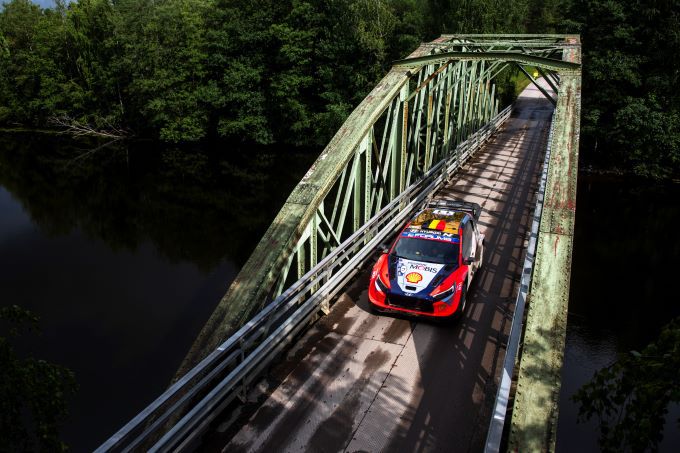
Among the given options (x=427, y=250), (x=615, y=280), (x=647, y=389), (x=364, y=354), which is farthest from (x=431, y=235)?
(x=615, y=280)

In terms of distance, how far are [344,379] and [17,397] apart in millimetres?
5385

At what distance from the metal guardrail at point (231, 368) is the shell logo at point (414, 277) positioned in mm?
1460

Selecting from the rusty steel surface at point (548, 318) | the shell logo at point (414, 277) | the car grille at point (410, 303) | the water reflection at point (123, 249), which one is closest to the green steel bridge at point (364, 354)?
the rusty steel surface at point (548, 318)

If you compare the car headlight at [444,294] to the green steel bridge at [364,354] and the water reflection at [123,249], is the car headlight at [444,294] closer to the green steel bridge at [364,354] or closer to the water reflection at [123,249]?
the green steel bridge at [364,354]

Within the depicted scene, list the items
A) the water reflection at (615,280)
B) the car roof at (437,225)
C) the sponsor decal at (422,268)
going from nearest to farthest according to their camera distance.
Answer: the sponsor decal at (422,268)
the car roof at (437,225)
the water reflection at (615,280)

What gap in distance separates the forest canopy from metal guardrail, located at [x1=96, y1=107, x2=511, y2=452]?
1160 inches

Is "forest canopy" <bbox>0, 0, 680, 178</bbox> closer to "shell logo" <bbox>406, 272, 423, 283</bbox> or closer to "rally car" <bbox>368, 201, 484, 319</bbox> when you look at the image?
"rally car" <bbox>368, 201, 484, 319</bbox>

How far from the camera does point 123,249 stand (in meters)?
28.7

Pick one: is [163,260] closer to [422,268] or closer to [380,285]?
[380,285]

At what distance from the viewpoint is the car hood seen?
1052 centimetres

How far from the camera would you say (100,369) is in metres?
17.6

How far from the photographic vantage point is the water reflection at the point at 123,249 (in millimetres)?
17891

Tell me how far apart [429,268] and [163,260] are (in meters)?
19.3

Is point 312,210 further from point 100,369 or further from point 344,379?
point 100,369
